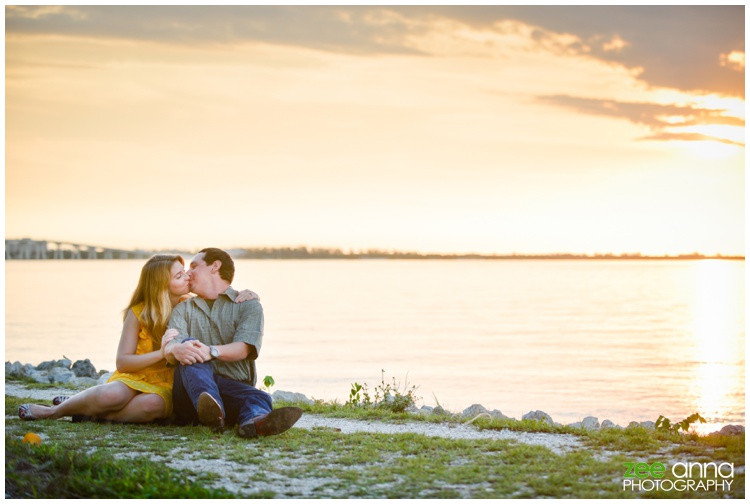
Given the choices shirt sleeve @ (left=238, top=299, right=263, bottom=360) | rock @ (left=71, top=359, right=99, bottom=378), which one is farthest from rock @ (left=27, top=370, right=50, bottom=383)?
shirt sleeve @ (left=238, top=299, right=263, bottom=360)

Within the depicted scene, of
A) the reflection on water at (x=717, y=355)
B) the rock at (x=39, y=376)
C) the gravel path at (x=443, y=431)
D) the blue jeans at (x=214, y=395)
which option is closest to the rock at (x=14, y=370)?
the rock at (x=39, y=376)

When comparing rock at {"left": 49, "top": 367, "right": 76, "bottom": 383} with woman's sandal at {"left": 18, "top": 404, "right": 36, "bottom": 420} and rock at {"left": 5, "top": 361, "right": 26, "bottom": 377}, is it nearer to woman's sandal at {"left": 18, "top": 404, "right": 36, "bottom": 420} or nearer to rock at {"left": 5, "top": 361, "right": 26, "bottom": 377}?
rock at {"left": 5, "top": 361, "right": 26, "bottom": 377}

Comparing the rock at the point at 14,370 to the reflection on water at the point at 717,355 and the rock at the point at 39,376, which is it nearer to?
the rock at the point at 39,376

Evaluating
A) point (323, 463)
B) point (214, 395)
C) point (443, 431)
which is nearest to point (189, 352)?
point (214, 395)

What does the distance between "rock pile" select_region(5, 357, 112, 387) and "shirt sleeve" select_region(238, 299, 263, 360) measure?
370 centimetres

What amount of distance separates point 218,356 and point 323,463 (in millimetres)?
1493

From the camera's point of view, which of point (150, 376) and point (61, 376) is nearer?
point (150, 376)

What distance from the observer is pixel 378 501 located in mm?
5586

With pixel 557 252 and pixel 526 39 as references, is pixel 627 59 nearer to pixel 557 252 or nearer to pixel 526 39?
pixel 526 39

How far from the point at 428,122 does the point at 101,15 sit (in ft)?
49.8

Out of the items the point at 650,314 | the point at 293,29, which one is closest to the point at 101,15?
the point at 293,29

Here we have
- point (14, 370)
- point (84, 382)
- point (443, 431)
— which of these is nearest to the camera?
point (443, 431)

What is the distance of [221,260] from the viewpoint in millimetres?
7719

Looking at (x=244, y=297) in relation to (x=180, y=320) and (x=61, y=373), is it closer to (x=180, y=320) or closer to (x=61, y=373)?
(x=180, y=320)
